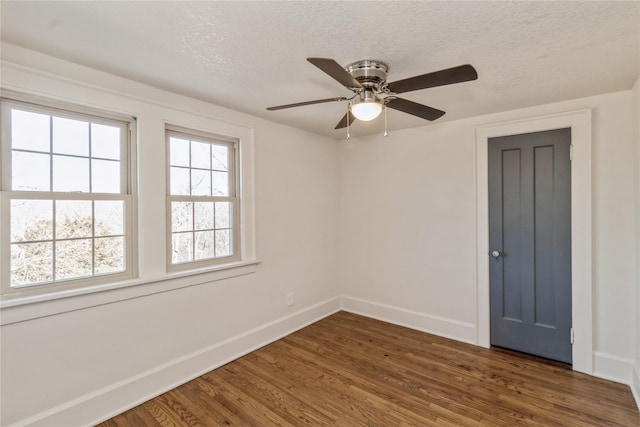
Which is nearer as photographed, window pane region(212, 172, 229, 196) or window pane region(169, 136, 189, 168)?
window pane region(169, 136, 189, 168)

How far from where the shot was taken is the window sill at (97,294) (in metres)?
1.76

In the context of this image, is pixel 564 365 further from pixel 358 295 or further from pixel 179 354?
pixel 179 354

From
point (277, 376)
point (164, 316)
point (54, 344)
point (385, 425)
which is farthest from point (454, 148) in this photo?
point (54, 344)

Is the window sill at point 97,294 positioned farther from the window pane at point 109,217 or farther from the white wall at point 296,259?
the window pane at point 109,217

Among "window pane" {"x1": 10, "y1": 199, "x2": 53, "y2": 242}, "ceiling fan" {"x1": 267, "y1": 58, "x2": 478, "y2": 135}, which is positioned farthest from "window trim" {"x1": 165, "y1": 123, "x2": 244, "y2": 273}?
"ceiling fan" {"x1": 267, "y1": 58, "x2": 478, "y2": 135}

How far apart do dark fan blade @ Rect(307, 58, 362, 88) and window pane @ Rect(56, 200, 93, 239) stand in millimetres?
1857

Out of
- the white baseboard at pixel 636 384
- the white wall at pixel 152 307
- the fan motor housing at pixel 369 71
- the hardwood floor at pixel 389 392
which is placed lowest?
the hardwood floor at pixel 389 392

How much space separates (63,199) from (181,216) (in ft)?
2.68

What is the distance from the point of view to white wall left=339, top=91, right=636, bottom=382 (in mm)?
2482

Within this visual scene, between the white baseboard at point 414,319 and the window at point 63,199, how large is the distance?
9.17 feet

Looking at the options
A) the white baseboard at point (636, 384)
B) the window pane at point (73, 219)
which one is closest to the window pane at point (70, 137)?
the window pane at point (73, 219)

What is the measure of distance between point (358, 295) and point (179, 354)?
2.34 metres

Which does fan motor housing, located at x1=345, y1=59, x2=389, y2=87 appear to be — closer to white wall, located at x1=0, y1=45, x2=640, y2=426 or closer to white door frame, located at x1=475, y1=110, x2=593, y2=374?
white wall, located at x1=0, y1=45, x2=640, y2=426

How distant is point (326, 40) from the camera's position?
167 cm
